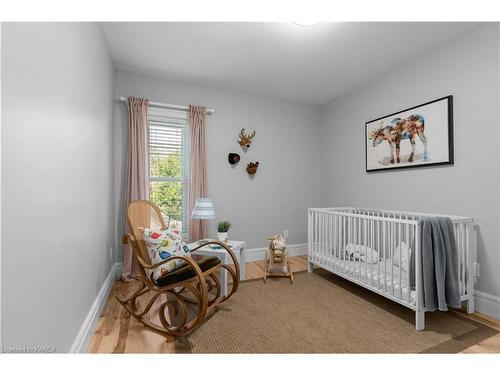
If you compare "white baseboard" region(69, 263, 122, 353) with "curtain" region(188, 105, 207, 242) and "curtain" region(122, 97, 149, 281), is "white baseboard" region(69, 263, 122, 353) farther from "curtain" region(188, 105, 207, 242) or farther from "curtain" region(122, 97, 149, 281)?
"curtain" region(188, 105, 207, 242)

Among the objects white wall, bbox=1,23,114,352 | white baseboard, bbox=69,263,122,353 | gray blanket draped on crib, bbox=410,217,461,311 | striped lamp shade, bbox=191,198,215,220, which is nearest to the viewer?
white wall, bbox=1,23,114,352

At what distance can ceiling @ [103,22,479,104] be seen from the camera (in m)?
2.20

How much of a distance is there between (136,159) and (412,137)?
313cm

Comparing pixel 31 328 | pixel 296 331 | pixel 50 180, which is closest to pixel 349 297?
pixel 296 331

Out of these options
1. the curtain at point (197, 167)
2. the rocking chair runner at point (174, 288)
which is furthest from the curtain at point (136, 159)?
the rocking chair runner at point (174, 288)

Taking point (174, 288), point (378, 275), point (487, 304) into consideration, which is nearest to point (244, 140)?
point (174, 288)

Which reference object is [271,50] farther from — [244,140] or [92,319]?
[92,319]

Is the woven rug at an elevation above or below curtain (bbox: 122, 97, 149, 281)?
below

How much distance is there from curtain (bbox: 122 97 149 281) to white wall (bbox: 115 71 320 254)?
0.15m

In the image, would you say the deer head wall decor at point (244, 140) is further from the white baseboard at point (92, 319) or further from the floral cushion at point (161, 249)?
the white baseboard at point (92, 319)

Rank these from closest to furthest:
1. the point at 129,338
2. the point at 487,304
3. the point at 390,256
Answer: the point at 129,338 → the point at 487,304 → the point at 390,256

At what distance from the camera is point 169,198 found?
3256 millimetres

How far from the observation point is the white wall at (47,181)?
2.79 ft

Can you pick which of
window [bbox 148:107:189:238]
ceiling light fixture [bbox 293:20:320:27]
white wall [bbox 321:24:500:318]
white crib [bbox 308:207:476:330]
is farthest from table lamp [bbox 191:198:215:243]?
white wall [bbox 321:24:500:318]
